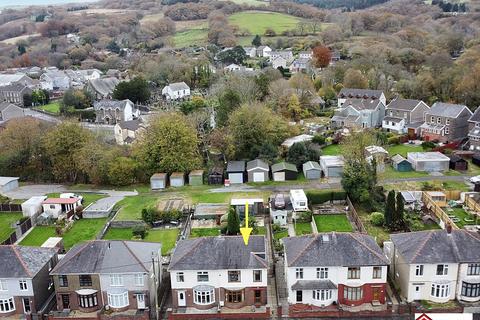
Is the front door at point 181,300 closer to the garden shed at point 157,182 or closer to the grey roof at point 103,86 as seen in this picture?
the garden shed at point 157,182

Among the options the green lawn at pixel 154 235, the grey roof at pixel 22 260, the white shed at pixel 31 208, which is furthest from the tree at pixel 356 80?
the grey roof at pixel 22 260

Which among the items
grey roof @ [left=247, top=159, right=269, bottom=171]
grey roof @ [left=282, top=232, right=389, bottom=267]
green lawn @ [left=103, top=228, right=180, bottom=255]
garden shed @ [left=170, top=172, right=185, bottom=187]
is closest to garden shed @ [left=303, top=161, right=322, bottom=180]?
grey roof @ [left=247, top=159, right=269, bottom=171]

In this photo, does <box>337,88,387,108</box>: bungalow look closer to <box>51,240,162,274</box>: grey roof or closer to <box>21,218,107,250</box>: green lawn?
<box>21,218,107,250</box>: green lawn

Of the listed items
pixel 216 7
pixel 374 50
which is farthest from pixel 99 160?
pixel 216 7

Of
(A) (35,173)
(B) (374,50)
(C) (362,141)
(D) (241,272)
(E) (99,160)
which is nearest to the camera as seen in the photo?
(D) (241,272)

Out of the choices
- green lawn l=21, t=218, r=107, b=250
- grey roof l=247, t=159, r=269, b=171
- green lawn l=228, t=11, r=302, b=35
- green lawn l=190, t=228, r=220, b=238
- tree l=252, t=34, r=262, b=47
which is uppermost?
green lawn l=228, t=11, r=302, b=35

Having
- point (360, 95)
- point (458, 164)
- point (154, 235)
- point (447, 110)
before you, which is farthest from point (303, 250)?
point (360, 95)

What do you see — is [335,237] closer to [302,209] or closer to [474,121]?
[302,209]
